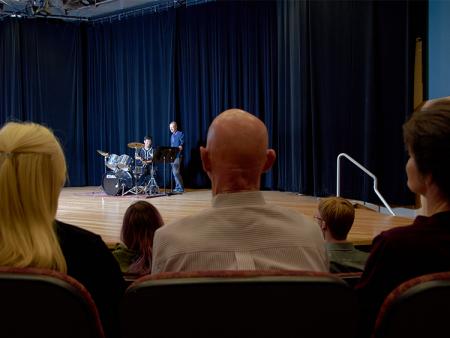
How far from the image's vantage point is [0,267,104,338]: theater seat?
940 millimetres

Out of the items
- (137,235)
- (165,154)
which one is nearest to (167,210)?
(165,154)

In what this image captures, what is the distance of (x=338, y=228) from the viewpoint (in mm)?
2244

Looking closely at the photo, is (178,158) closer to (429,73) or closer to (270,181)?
(270,181)

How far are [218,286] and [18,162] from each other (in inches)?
24.8

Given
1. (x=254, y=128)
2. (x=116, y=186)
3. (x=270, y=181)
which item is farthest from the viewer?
(x=270, y=181)

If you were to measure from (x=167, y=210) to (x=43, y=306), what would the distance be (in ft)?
A: 20.2

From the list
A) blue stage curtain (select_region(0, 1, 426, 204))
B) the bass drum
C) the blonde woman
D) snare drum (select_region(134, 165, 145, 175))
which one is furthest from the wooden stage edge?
the blonde woman

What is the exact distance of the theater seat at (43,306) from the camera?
940 mm

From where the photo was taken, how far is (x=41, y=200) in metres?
1.19

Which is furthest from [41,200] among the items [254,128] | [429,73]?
[429,73]

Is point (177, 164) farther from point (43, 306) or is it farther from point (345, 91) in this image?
point (43, 306)

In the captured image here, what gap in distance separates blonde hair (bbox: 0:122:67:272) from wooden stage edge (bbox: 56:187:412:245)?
2.50 meters

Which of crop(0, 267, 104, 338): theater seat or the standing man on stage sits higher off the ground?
crop(0, 267, 104, 338): theater seat

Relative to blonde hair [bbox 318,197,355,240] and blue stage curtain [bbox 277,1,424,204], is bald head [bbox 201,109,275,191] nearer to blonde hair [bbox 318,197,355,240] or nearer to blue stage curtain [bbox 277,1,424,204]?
blonde hair [bbox 318,197,355,240]
